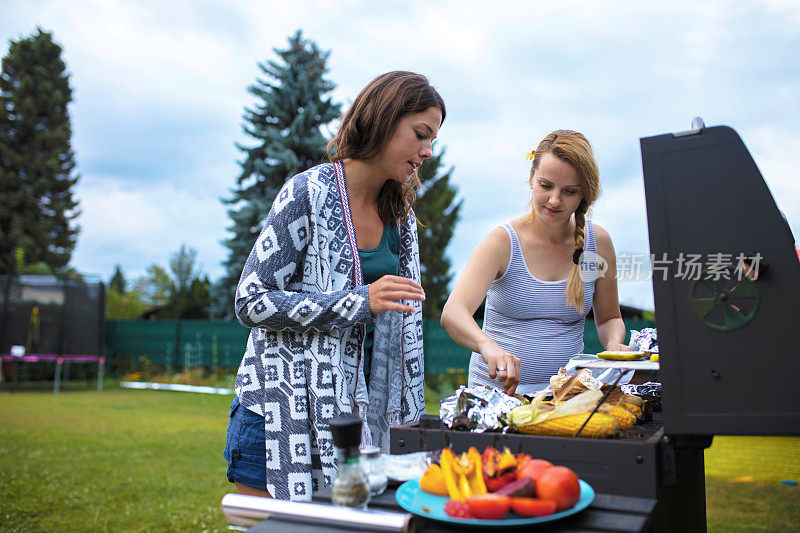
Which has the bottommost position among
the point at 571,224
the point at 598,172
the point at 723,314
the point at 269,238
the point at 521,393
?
the point at 521,393

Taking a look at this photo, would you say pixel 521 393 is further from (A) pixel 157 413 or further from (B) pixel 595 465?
(A) pixel 157 413

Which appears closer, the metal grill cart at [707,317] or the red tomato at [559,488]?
the red tomato at [559,488]

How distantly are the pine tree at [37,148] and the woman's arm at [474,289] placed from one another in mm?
30599

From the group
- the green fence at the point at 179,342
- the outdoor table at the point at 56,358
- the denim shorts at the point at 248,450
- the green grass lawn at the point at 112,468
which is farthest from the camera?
the green fence at the point at 179,342

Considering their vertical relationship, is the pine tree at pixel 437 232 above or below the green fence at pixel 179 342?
above

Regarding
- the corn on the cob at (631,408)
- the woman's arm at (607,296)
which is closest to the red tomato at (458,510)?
the corn on the cob at (631,408)

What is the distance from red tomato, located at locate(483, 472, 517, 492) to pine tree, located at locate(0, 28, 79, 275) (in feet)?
103

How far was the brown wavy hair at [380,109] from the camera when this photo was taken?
1.78 metres

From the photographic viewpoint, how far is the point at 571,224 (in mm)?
2191

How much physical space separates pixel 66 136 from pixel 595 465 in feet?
114

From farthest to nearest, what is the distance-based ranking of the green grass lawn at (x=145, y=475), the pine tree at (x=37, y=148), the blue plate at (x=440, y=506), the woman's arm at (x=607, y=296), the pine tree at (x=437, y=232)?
the pine tree at (x=37, y=148) → the pine tree at (x=437, y=232) → the green grass lawn at (x=145, y=475) → the woman's arm at (x=607, y=296) → the blue plate at (x=440, y=506)

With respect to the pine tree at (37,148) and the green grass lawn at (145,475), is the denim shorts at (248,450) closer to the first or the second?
the green grass lawn at (145,475)

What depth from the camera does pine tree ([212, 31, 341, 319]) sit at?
15797 mm

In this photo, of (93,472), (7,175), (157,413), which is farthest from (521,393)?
(7,175)
